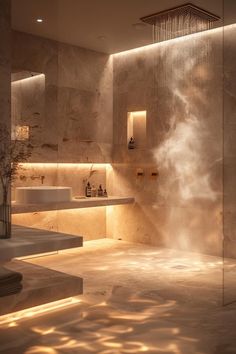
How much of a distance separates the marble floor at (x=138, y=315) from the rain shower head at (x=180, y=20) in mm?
2661

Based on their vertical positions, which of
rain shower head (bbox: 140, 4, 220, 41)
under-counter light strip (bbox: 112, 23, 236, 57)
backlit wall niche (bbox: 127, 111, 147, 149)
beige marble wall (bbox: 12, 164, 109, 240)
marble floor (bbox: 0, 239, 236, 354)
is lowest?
marble floor (bbox: 0, 239, 236, 354)

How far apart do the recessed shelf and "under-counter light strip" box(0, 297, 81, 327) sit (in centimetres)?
155

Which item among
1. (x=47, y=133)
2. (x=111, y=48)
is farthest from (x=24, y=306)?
(x=111, y=48)

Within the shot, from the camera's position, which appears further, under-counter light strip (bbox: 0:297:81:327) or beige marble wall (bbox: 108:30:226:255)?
beige marble wall (bbox: 108:30:226:255)

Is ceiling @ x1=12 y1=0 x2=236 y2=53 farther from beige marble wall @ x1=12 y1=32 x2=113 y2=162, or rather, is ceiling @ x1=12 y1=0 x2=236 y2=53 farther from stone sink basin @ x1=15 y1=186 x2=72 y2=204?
stone sink basin @ x1=15 y1=186 x2=72 y2=204

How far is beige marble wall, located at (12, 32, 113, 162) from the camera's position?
5406 millimetres

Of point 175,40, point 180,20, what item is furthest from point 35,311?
point 175,40

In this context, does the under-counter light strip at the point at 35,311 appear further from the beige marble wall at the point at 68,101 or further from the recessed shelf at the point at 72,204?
the beige marble wall at the point at 68,101

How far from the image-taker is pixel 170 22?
5004mm

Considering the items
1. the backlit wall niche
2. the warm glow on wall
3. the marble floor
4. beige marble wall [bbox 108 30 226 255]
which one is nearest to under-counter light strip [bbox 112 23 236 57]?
beige marble wall [bbox 108 30 226 255]

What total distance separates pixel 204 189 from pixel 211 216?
340 millimetres

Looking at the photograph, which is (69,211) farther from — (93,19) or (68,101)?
(93,19)

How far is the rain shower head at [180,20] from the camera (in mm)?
4598

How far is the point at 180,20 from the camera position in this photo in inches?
195
